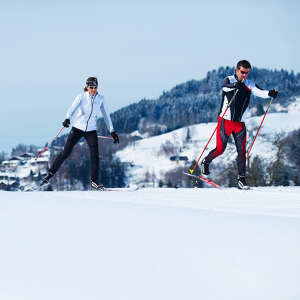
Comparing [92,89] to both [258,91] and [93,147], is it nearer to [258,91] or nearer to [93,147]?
[93,147]

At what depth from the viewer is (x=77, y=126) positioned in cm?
833

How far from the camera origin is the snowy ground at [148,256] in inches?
95.3

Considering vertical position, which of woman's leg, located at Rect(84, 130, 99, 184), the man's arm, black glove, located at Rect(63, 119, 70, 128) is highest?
the man's arm

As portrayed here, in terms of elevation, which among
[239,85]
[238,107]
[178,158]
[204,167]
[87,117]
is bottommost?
[204,167]

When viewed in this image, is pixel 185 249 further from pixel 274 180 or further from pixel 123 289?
pixel 274 180

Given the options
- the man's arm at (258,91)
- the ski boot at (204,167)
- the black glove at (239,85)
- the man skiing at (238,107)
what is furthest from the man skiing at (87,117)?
the man's arm at (258,91)

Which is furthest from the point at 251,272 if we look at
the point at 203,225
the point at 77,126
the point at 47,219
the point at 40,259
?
the point at 77,126

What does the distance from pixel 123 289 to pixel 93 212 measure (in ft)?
6.04

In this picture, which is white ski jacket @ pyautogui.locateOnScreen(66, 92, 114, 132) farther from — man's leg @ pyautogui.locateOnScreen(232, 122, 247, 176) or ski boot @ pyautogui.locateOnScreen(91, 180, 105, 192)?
man's leg @ pyautogui.locateOnScreen(232, 122, 247, 176)

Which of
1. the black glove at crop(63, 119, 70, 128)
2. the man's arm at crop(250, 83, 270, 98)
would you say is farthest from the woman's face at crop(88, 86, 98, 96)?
the man's arm at crop(250, 83, 270, 98)

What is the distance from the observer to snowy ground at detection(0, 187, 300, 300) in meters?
2.42

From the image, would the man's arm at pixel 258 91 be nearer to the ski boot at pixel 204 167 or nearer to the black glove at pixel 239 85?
the black glove at pixel 239 85

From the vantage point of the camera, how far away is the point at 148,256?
2.82 m

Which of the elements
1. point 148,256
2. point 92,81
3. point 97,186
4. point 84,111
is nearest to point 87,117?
point 84,111
